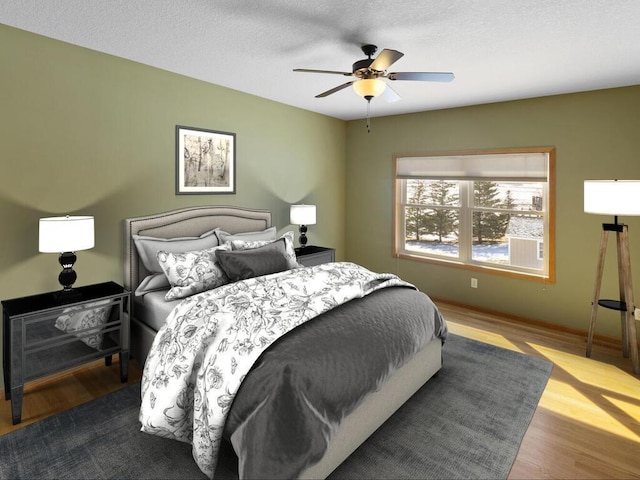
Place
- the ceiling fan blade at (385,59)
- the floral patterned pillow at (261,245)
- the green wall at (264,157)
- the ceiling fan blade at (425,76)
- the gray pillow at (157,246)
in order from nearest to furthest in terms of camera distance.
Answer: the ceiling fan blade at (385,59), the ceiling fan blade at (425,76), the green wall at (264,157), the gray pillow at (157,246), the floral patterned pillow at (261,245)

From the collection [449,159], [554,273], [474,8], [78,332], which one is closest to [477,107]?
[449,159]

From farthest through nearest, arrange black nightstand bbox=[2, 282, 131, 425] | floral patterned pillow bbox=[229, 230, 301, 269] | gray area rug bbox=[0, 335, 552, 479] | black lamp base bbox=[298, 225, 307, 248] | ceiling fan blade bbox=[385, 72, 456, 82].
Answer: black lamp base bbox=[298, 225, 307, 248], floral patterned pillow bbox=[229, 230, 301, 269], ceiling fan blade bbox=[385, 72, 456, 82], black nightstand bbox=[2, 282, 131, 425], gray area rug bbox=[0, 335, 552, 479]

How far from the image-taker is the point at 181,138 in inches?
141

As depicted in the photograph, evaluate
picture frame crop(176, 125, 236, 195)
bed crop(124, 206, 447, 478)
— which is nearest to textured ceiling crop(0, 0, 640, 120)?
picture frame crop(176, 125, 236, 195)

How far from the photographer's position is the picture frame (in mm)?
3617

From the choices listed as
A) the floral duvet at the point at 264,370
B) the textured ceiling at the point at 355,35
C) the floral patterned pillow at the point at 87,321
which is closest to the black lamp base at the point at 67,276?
the floral patterned pillow at the point at 87,321

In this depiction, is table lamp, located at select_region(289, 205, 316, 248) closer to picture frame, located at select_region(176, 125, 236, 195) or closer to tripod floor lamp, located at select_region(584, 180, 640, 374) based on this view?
picture frame, located at select_region(176, 125, 236, 195)

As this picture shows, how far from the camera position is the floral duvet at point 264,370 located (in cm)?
165

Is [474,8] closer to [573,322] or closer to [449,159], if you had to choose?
[449,159]

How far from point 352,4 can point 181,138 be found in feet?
7.00

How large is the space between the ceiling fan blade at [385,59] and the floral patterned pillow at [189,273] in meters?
1.96

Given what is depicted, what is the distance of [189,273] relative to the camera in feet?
9.71

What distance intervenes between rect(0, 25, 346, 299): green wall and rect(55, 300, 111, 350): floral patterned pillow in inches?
18.2

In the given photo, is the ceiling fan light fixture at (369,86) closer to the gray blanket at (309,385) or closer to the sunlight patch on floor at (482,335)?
the gray blanket at (309,385)
